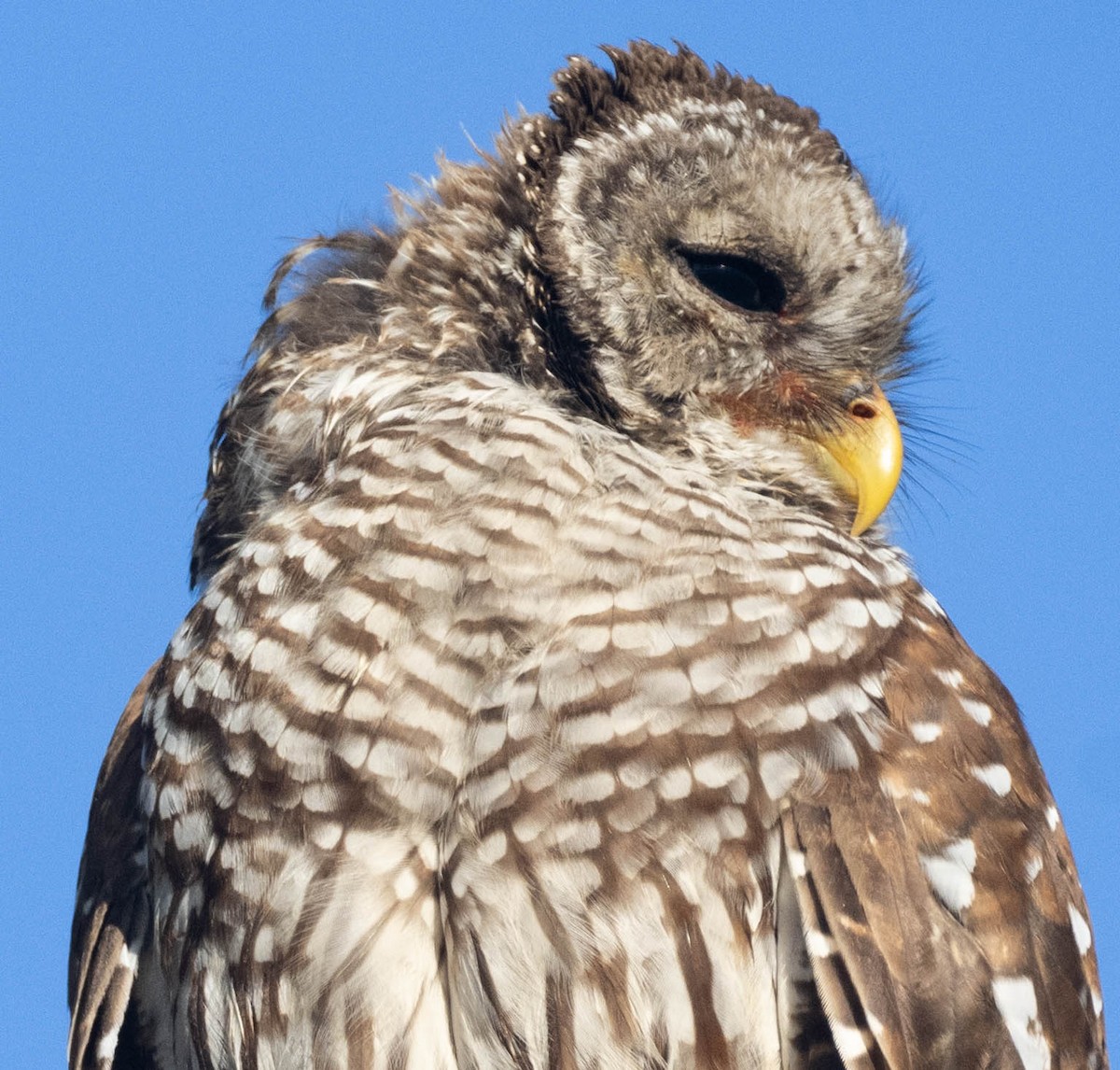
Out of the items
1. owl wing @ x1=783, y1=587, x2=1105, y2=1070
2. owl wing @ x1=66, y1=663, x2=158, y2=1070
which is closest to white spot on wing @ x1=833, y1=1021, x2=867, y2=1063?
owl wing @ x1=783, y1=587, x2=1105, y2=1070

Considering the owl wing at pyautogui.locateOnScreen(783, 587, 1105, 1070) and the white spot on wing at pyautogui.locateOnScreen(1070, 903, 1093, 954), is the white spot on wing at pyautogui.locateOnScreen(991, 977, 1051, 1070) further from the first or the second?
the white spot on wing at pyautogui.locateOnScreen(1070, 903, 1093, 954)

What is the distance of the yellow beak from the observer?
3.77 m

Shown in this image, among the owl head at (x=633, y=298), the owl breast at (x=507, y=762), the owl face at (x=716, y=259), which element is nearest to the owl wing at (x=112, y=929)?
the owl breast at (x=507, y=762)

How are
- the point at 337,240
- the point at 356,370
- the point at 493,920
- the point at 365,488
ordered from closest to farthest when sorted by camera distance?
1. the point at 493,920
2. the point at 365,488
3. the point at 356,370
4. the point at 337,240

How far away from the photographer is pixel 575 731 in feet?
10.3

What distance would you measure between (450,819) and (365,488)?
648mm

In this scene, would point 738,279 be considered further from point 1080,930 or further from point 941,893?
point 1080,930

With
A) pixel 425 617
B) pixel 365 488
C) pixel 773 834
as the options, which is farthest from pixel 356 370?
pixel 773 834

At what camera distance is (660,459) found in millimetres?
3580

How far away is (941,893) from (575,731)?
2.48 ft

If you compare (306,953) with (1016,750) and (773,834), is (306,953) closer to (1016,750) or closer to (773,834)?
(773,834)

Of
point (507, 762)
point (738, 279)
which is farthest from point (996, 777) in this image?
point (738, 279)

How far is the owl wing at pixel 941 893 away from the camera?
316cm

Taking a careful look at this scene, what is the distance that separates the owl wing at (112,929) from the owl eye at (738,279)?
5.10 ft
